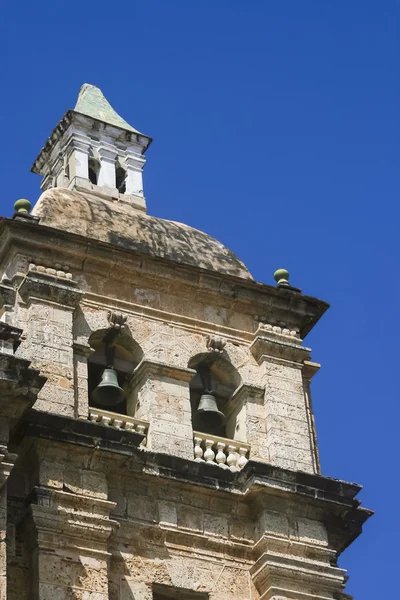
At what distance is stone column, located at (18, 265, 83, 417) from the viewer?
80.9 feet

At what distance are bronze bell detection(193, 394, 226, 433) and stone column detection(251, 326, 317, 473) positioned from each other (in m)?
0.68

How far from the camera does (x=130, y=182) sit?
99.9 ft

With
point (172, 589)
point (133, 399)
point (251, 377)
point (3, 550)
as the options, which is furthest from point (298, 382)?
point (3, 550)

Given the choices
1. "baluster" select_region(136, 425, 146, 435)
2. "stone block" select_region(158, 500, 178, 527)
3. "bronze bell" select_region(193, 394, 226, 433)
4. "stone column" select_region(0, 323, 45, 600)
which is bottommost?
"stone block" select_region(158, 500, 178, 527)

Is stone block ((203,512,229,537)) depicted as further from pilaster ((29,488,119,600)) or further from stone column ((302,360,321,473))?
stone column ((302,360,321,473))

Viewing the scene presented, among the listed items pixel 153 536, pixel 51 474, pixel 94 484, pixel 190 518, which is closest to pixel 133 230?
pixel 190 518

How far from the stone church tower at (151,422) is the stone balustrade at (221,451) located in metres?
0.02

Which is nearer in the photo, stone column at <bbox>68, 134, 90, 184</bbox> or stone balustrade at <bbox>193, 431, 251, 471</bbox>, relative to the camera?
stone balustrade at <bbox>193, 431, 251, 471</bbox>

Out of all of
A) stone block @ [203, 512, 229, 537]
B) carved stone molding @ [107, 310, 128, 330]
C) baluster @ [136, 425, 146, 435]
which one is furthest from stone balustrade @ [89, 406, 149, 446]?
carved stone molding @ [107, 310, 128, 330]

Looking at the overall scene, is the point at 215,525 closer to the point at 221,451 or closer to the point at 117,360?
the point at 221,451

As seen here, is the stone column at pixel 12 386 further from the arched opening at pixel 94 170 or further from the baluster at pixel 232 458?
Answer: the arched opening at pixel 94 170

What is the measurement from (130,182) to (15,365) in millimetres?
8026

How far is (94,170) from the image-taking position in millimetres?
30750

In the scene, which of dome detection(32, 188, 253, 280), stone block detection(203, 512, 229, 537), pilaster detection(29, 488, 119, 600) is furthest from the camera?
dome detection(32, 188, 253, 280)
